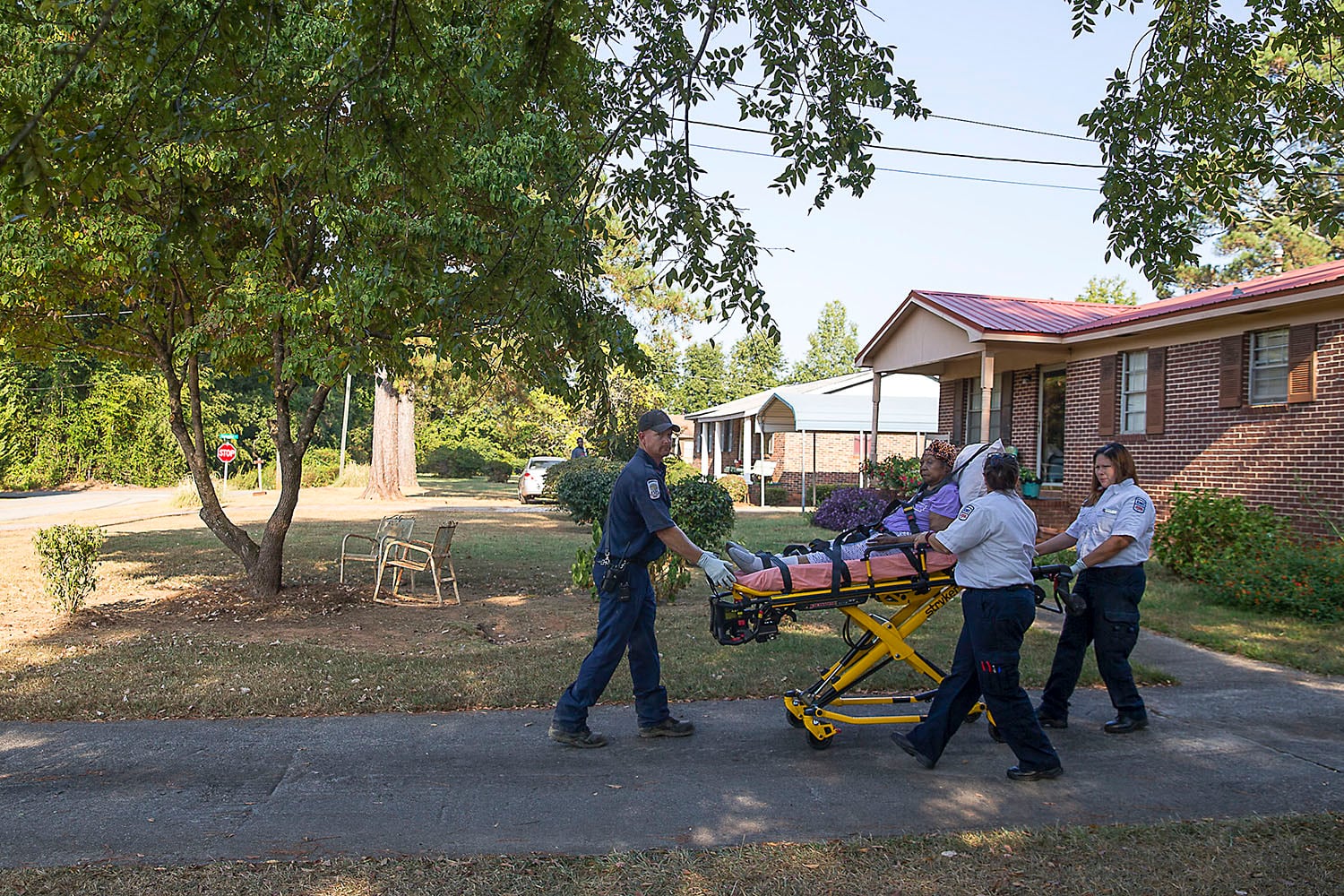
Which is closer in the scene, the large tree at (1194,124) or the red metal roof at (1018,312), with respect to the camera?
the large tree at (1194,124)

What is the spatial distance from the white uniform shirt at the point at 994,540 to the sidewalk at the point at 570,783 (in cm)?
109

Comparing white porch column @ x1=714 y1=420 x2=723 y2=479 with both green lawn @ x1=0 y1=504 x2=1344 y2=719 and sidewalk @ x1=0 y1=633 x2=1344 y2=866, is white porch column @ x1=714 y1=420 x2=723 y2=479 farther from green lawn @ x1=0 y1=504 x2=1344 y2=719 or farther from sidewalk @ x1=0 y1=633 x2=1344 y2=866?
sidewalk @ x1=0 y1=633 x2=1344 y2=866

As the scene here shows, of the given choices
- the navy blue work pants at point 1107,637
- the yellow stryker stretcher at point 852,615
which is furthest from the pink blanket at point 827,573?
the navy blue work pants at point 1107,637

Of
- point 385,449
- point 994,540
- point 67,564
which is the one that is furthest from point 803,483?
point 994,540

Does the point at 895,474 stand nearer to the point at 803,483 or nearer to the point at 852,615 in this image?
the point at 803,483

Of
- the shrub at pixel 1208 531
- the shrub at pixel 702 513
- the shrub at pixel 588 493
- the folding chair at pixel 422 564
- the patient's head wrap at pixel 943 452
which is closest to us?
the patient's head wrap at pixel 943 452

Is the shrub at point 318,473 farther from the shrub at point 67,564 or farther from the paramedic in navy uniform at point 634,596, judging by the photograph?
the paramedic in navy uniform at point 634,596

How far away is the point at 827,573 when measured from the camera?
17.6 feet

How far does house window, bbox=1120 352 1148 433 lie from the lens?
15.1 m

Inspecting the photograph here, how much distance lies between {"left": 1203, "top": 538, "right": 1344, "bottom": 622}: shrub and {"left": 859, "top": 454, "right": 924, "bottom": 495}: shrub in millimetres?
7050

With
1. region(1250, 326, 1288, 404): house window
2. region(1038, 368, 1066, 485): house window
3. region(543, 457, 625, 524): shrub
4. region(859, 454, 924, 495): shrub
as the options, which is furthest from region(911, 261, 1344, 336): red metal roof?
region(543, 457, 625, 524): shrub

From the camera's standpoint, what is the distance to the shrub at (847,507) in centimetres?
1847

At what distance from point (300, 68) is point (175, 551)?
10442 millimetres

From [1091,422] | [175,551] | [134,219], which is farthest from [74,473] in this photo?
[1091,422]
